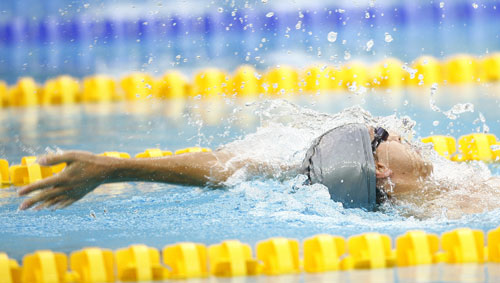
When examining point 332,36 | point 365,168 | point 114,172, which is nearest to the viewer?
point 114,172

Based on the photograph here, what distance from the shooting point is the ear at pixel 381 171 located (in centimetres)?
229

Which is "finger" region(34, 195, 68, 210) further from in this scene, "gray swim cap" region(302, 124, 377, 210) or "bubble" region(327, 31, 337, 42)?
"bubble" region(327, 31, 337, 42)

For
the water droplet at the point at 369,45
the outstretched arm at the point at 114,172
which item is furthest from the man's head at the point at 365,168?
the water droplet at the point at 369,45

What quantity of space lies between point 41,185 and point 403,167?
3.52 ft

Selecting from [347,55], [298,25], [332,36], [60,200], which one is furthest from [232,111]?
[332,36]

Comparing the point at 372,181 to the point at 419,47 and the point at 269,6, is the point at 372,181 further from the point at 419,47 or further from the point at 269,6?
the point at 269,6

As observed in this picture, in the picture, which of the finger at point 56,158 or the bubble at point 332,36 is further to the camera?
the bubble at point 332,36

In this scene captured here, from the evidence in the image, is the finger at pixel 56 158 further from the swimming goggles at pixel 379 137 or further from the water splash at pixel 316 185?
the swimming goggles at pixel 379 137

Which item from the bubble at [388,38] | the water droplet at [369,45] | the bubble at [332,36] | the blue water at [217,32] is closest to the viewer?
the blue water at [217,32]

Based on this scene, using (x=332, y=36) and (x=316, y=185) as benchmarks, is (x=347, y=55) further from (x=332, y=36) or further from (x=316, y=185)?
(x=316, y=185)

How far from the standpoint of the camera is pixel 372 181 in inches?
89.2

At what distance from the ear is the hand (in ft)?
2.73

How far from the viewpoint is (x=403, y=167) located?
228cm

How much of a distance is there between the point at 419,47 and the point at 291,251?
4714mm
